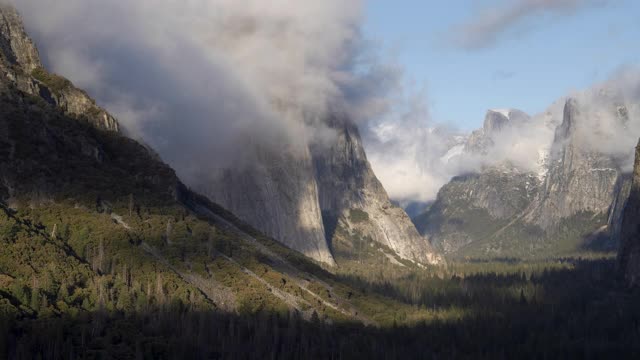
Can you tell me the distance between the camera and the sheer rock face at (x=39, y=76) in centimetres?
18294

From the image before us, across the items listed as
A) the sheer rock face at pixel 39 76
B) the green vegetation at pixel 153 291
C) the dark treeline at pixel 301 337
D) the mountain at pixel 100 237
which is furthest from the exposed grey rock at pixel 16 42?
the dark treeline at pixel 301 337

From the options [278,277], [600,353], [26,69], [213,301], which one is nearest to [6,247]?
[213,301]

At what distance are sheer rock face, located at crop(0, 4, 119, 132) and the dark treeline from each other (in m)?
68.8

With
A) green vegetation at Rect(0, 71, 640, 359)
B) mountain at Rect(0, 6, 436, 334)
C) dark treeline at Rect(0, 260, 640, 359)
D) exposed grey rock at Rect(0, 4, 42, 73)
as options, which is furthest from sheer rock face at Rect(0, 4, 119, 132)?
dark treeline at Rect(0, 260, 640, 359)

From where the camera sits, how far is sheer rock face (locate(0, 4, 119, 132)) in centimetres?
18294

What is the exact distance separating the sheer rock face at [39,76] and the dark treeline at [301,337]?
226ft

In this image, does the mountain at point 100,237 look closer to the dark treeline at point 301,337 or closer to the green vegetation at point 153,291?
the green vegetation at point 153,291

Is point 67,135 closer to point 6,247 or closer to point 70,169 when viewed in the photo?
point 70,169

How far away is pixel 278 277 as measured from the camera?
173 m

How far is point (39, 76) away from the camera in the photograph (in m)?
189

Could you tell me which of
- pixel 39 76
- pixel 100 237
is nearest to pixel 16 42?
pixel 39 76

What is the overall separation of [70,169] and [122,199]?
459 inches

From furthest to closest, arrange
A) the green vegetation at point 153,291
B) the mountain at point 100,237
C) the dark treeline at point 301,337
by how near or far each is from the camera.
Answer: the mountain at point 100,237, the green vegetation at point 153,291, the dark treeline at point 301,337

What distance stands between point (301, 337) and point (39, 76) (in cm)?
9210
